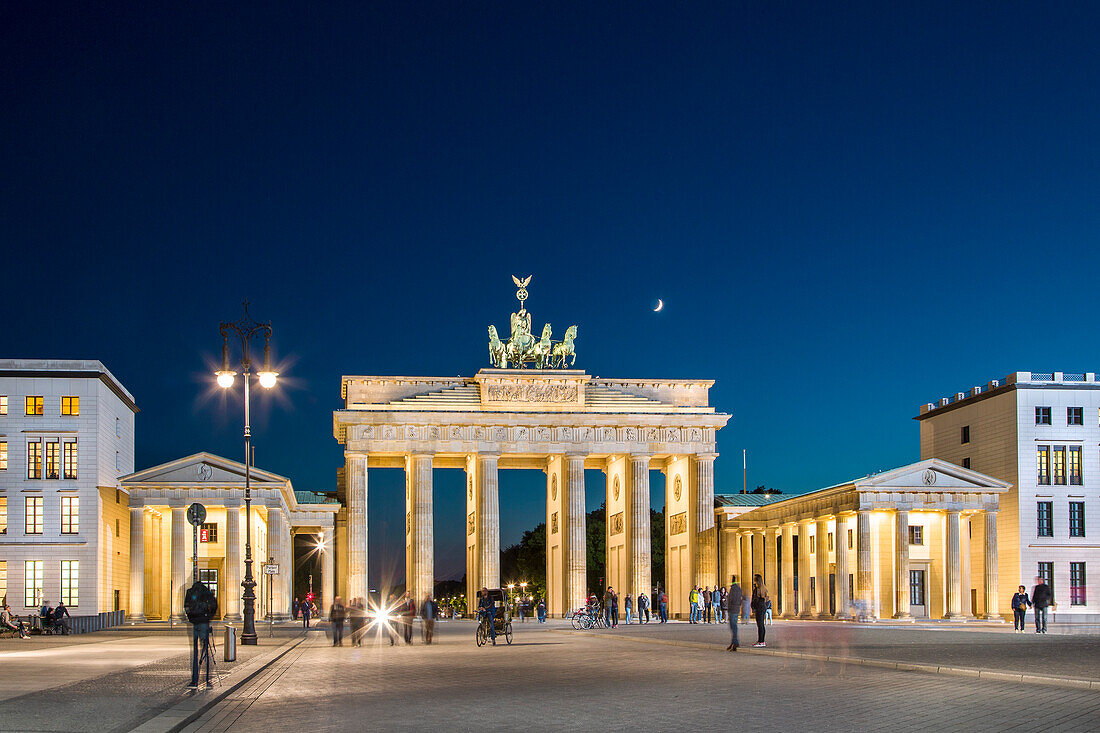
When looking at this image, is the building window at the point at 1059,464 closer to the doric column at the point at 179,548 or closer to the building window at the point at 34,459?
the doric column at the point at 179,548

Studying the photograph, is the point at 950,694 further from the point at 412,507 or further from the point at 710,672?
the point at 412,507

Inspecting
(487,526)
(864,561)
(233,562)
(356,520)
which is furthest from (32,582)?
(864,561)

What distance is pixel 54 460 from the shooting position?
6328 cm

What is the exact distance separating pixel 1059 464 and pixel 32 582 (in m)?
57.2

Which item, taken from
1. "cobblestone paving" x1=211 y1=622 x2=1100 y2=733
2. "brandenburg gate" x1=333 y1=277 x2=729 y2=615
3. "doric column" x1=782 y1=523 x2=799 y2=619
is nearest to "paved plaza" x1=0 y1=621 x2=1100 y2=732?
"cobblestone paving" x1=211 y1=622 x2=1100 y2=733

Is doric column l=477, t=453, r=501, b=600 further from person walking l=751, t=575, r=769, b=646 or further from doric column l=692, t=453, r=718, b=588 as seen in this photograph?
person walking l=751, t=575, r=769, b=646

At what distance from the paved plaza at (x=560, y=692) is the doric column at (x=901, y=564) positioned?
30.8 meters

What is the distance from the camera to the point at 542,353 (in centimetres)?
8700

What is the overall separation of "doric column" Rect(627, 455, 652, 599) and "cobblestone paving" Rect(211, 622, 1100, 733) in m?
54.1

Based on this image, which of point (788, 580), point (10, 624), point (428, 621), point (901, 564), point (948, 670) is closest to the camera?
point (948, 670)

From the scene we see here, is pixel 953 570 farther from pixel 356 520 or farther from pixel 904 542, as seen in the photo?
pixel 356 520

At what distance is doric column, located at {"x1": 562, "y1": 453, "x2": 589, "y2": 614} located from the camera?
274 feet

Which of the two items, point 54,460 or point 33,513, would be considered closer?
point 33,513

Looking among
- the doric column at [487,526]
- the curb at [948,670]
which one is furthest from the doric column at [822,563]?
the curb at [948,670]
